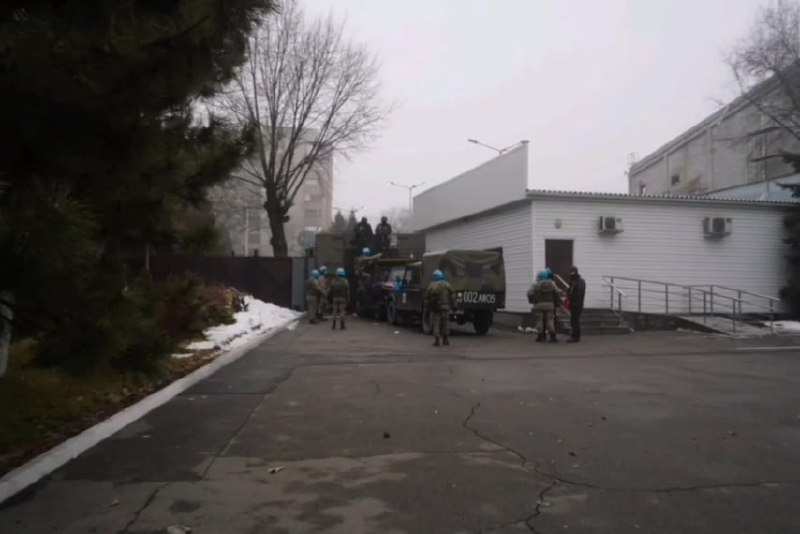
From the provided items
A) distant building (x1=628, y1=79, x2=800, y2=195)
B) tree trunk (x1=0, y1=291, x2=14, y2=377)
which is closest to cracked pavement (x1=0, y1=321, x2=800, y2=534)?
tree trunk (x1=0, y1=291, x2=14, y2=377)

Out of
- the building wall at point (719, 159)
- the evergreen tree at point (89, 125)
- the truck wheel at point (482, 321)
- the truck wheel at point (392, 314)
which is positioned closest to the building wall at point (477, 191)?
the truck wheel at point (482, 321)

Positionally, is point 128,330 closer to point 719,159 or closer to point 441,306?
point 441,306

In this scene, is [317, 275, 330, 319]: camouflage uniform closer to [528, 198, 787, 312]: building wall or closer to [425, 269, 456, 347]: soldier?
[528, 198, 787, 312]: building wall

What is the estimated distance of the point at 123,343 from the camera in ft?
15.6

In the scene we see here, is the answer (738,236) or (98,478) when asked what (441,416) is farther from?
(738,236)

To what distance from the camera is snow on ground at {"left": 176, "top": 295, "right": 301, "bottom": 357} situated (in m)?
14.3

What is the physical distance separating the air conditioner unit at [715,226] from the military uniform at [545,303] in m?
8.24

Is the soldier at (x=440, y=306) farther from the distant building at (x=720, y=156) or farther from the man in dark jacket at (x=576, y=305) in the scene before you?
the distant building at (x=720, y=156)

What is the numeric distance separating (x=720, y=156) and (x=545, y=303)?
2855 centimetres

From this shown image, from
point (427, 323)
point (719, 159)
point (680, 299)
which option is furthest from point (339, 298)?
point (719, 159)

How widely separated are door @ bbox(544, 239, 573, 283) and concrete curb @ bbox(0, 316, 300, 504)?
13.0m

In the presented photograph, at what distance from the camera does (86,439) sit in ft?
21.2

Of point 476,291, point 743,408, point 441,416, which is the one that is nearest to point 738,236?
point 476,291

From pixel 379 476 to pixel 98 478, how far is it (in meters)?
2.14
